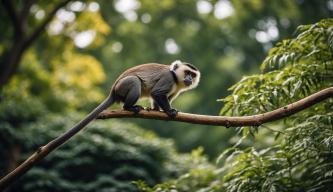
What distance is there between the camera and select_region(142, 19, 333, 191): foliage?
561 cm

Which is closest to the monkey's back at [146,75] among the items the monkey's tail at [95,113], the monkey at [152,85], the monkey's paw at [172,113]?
the monkey at [152,85]

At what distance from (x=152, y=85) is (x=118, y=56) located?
64.1 ft

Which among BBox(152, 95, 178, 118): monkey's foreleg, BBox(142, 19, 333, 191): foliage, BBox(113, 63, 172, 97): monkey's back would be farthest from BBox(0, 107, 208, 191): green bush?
BBox(142, 19, 333, 191): foliage

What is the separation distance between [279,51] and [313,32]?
47cm

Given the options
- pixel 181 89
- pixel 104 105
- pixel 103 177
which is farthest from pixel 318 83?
pixel 103 177

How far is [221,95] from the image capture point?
2686 centimetres

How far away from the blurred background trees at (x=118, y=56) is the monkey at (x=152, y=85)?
1.17 meters

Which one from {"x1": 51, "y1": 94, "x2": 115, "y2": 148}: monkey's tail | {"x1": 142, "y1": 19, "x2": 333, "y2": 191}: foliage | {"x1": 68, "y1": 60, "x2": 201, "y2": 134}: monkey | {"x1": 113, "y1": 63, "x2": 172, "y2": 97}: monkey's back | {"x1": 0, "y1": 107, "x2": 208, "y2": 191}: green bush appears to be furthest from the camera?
{"x1": 0, "y1": 107, "x2": 208, "y2": 191}: green bush

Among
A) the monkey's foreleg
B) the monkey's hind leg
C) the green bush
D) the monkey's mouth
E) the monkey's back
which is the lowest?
the monkey's foreleg

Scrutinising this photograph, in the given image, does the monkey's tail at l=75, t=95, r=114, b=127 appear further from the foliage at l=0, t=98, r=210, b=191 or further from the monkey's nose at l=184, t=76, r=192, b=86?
the foliage at l=0, t=98, r=210, b=191

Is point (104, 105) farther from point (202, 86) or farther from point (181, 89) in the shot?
point (202, 86)

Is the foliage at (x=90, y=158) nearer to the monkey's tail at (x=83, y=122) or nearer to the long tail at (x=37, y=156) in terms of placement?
the monkey's tail at (x=83, y=122)

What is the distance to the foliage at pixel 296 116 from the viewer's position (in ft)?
18.4

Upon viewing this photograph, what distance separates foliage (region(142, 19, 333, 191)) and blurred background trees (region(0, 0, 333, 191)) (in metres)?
0.09
